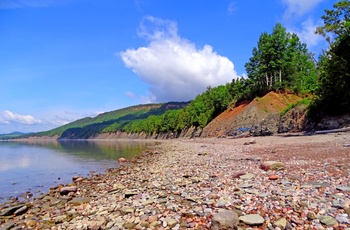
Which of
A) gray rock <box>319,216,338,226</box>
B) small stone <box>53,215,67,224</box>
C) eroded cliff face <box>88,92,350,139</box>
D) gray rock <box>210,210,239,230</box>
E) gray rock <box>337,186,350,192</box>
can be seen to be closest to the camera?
gray rock <box>319,216,338,226</box>

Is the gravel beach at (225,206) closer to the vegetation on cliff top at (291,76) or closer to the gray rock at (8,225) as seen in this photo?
the gray rock at (8,225)

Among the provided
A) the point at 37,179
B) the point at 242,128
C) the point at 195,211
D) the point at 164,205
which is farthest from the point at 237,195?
the point at 242,128

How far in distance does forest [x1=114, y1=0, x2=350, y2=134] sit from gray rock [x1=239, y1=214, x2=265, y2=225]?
107 feet

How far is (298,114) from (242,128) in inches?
647

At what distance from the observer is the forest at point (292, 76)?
33.6 meters

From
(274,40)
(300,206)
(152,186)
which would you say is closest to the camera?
(300,206)

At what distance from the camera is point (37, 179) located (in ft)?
70.8

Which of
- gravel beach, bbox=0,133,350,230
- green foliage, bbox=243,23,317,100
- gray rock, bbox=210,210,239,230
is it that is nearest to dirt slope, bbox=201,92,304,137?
green foliage, bbox=243,23,317,100

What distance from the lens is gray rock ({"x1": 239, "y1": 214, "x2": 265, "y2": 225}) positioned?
6.08 meters

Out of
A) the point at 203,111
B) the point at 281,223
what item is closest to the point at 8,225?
the point at 281,223

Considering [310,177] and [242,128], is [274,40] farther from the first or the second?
[310,177]

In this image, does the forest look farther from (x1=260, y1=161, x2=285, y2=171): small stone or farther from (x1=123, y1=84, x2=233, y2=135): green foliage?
(x1=260, y1=161, x2=285, y2=171): small stone

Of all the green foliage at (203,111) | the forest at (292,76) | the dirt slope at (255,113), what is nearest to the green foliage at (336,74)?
the forest at (292,76)

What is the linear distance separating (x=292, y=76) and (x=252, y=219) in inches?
2669
